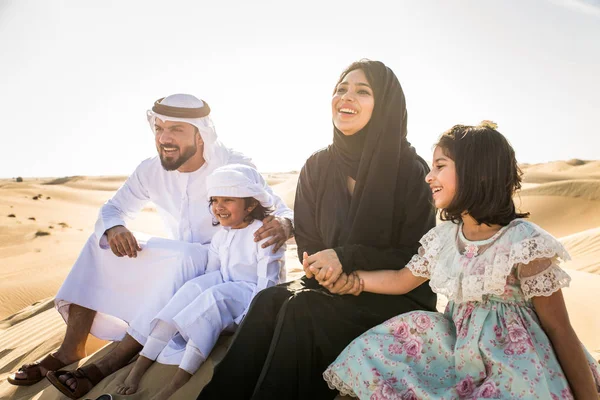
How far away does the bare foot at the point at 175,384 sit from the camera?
3.21 meters

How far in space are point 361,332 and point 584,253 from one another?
268 inches

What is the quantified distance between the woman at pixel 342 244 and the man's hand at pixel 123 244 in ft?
4.64

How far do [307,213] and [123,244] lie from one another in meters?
1.60

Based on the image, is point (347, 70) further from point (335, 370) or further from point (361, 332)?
point (335, 370)

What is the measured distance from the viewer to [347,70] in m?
3.57

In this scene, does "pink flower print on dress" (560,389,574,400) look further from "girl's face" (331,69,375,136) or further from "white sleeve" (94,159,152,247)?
"white sleeve" (94,159,152,247)

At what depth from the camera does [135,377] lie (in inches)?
138

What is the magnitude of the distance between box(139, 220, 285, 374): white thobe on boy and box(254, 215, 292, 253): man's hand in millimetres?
64

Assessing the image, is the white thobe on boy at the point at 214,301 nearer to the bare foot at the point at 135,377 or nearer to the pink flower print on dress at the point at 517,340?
the bare foot at the point at 135,377

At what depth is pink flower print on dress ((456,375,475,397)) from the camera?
2355 millimetres

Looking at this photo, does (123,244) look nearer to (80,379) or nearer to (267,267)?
(80,379)

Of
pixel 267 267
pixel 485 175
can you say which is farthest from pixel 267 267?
pixel 485 175

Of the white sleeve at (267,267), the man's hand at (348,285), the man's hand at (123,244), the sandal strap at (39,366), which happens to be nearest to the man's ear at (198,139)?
the man's hand at (123,244)

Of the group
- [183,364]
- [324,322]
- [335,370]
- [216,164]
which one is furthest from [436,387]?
[216,164]
